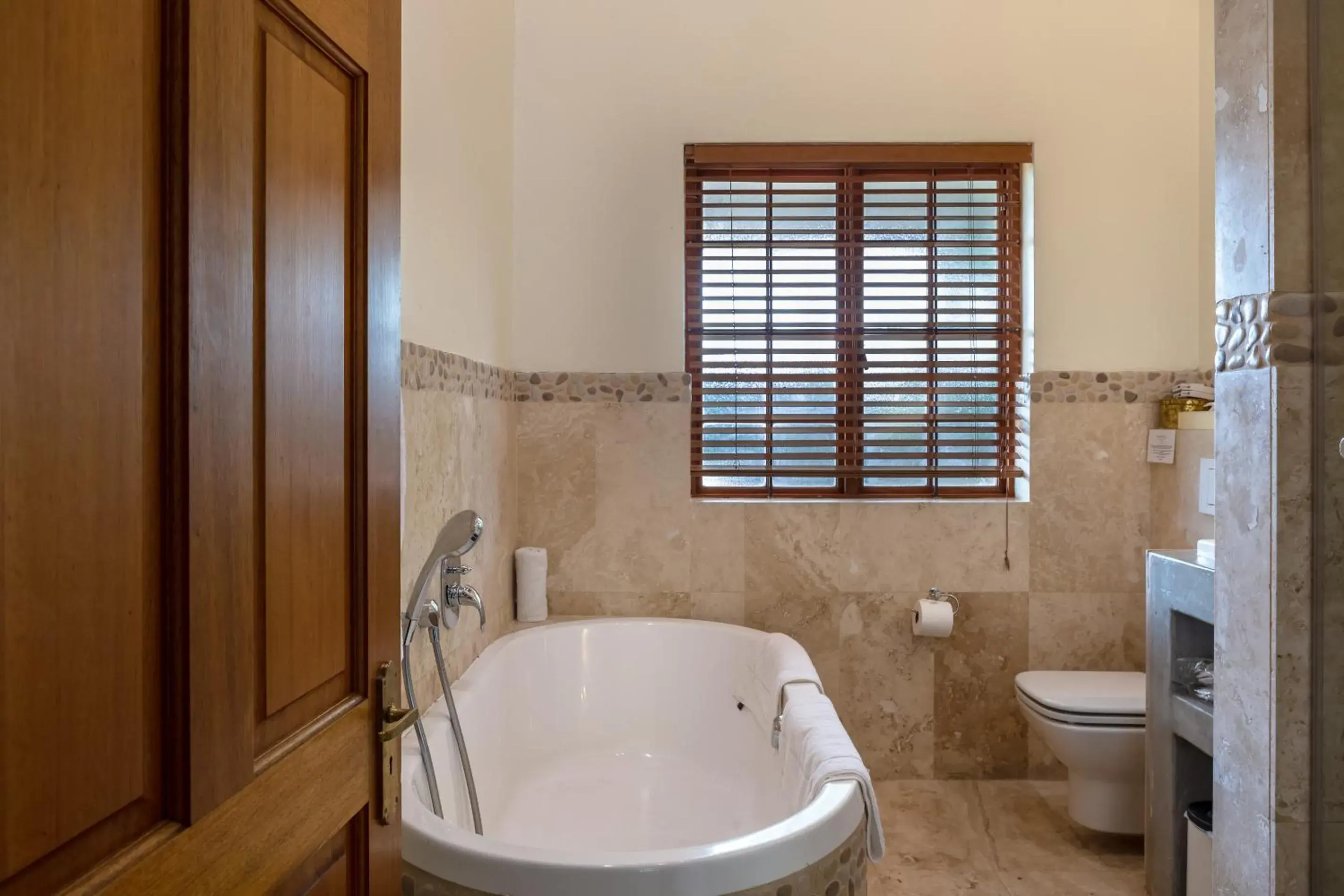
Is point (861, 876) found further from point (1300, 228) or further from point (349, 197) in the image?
point (349, 197)

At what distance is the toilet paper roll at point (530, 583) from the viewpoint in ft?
9.24

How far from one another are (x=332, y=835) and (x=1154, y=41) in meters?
3.33

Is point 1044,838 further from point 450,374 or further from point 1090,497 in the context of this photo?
point 450,374

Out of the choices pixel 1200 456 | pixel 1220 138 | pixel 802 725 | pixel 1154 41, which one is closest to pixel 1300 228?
pixel 1220 138

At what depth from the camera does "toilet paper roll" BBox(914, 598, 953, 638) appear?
2768 millimetres

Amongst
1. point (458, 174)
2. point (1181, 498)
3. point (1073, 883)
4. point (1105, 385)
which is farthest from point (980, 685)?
point (458, 174)

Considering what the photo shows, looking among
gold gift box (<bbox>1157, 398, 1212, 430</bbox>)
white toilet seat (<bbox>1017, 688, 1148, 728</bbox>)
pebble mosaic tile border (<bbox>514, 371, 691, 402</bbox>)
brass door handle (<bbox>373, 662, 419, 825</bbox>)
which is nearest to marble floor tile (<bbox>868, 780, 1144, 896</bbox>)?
white toilet seat (<bbox>1017, 688, 1148, 728</bbox>)

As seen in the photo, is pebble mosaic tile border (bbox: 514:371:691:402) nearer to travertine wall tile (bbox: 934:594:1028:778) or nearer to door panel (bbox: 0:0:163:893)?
travertine wall tile (bbox: 934:594:1028:778)

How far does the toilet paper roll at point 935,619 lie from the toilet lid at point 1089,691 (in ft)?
0.87

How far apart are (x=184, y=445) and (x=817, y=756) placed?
1428 mm

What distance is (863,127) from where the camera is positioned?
292 centimetres

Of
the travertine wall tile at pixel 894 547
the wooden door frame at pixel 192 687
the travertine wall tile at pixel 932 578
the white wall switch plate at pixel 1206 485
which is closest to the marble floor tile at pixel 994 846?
the travertine wall tile at pixel 932 578

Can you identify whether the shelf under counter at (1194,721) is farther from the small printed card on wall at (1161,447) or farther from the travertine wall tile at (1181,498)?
the small printed card on wall at (1161,447)

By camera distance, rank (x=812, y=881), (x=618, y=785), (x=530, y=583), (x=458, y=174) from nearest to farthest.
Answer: (x=812, y=881), (x=458, y=174), (x=618, y=785), (x=530, y=583)
